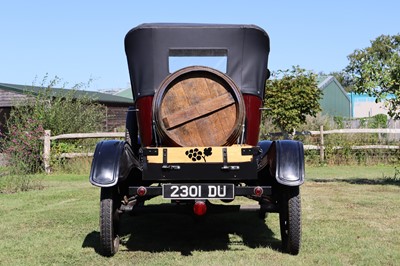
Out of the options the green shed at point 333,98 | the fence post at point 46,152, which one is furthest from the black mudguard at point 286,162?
the green shed at point 333,98

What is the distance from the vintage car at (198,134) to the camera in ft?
17.9

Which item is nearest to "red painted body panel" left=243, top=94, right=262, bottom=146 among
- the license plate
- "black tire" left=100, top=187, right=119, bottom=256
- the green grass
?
the license plate

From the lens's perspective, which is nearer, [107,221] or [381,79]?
[107,221]

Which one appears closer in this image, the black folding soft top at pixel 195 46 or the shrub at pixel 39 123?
the black folding soft top at pixel 195 46

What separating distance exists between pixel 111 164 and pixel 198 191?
910 mm

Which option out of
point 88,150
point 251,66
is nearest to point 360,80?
point 251,66

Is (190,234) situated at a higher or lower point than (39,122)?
lower

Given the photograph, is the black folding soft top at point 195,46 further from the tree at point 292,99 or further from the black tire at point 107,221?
the tree at point 292,99

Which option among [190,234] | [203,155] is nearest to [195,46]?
[203,155]

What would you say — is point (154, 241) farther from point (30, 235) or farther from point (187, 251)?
point (30, 235)

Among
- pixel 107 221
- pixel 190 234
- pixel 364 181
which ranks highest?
pixel 107 221

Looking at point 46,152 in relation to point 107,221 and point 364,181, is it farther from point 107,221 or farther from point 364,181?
point 107,221

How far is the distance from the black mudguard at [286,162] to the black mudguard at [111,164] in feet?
4.57

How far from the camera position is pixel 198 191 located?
17.8 feet
